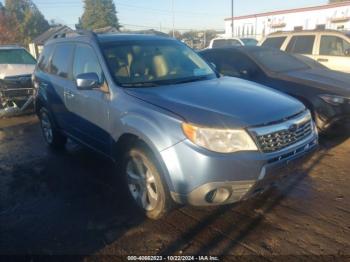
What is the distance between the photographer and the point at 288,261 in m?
2.86

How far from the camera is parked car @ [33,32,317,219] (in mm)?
2926

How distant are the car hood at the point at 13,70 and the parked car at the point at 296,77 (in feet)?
18.1

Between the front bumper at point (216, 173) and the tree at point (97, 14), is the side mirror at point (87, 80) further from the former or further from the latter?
the tree at point (97, 14)

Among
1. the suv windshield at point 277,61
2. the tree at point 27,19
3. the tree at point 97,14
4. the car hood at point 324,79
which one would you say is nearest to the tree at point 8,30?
the tree at point 27,19

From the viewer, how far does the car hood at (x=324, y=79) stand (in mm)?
Result: 5504

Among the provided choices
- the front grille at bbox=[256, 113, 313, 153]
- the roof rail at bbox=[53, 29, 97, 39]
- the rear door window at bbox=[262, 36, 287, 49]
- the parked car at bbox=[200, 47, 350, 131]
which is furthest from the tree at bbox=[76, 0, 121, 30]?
the front grille at bbox=[256, 113, 313, 153]

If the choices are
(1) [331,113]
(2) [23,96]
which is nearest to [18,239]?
(1) [331,113]

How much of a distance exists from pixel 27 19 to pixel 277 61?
59674 mm

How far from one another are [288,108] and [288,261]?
1383 mm

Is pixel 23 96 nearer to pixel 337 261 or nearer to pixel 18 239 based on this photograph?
pixel 18 239

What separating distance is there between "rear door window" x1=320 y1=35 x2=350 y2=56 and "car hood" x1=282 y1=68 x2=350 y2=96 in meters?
2.69

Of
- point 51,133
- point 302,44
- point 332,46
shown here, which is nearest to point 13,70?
point 51,133

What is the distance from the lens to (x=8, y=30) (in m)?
49.6

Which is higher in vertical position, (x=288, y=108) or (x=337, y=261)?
(x=288, y=108)
